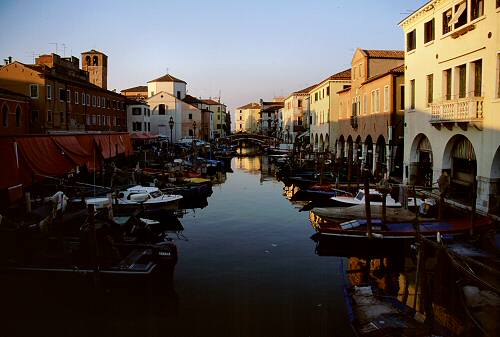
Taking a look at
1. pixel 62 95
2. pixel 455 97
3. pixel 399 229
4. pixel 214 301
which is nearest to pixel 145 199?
pixel 214 301

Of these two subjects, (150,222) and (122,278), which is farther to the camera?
(150,222)

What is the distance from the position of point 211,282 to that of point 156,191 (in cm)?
1105

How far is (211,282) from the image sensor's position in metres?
13.8

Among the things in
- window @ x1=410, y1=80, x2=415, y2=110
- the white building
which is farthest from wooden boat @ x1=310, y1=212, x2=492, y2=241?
the white building

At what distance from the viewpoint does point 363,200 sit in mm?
23281

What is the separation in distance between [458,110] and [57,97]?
33.0 m

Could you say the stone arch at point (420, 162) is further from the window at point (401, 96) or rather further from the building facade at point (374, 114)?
the window at point (401, 96)

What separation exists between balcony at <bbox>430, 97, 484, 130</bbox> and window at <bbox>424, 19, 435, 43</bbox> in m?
3.71

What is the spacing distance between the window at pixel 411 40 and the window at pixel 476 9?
6103mm

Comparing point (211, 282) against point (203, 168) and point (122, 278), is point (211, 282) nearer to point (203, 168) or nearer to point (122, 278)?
point (122, 278)

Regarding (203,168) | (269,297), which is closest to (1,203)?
(269,297)

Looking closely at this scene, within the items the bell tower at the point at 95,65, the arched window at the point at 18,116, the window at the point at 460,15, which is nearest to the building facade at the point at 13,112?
the arched window at the point at 18,116

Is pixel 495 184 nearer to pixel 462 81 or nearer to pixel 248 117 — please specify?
pixel 462 81

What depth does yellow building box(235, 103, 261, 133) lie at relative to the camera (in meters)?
140
